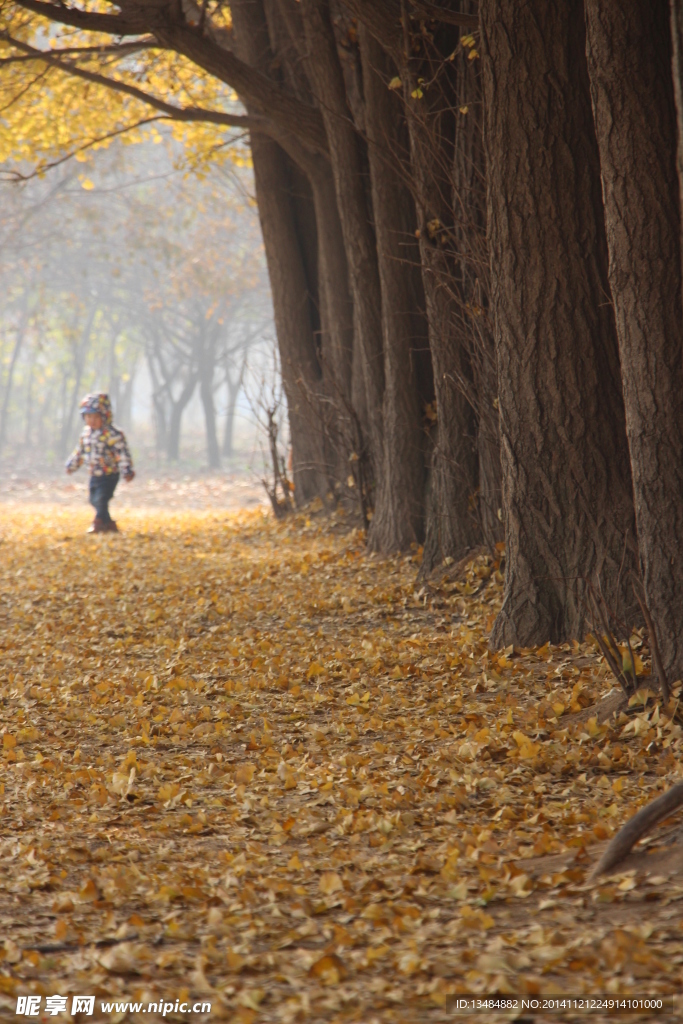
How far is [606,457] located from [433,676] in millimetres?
1634

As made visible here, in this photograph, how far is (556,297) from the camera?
5461 mm

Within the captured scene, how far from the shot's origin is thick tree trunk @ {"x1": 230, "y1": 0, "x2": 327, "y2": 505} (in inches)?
482

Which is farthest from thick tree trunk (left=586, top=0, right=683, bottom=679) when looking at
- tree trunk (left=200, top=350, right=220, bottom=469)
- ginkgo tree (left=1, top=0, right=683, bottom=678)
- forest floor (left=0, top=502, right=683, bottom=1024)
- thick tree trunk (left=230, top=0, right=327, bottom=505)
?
tree trunk (left=200, top=350, right=220, bottom=469)

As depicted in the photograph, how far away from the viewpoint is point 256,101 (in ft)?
31.2

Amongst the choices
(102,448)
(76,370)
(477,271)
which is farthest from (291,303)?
(76,370)

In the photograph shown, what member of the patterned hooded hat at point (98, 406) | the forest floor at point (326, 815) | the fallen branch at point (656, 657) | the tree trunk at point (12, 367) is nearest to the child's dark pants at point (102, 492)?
the patterned hooded hat at point (98, 406)

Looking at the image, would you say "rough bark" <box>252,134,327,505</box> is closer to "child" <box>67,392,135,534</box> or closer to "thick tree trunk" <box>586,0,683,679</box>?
"child" <box>67,392,135,534</box>

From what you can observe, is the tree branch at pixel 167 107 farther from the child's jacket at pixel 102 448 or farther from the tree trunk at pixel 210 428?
the tree trunk at pixel 210 428

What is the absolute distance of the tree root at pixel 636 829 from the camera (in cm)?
318

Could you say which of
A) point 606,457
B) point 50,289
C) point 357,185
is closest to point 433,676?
point 606,457

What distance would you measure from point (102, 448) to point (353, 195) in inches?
240

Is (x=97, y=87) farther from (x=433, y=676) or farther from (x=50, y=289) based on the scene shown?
(x=50, y=289)

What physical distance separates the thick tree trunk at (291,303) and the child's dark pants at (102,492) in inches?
111

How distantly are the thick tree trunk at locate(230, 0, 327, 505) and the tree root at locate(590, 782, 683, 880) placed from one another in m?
9.14
